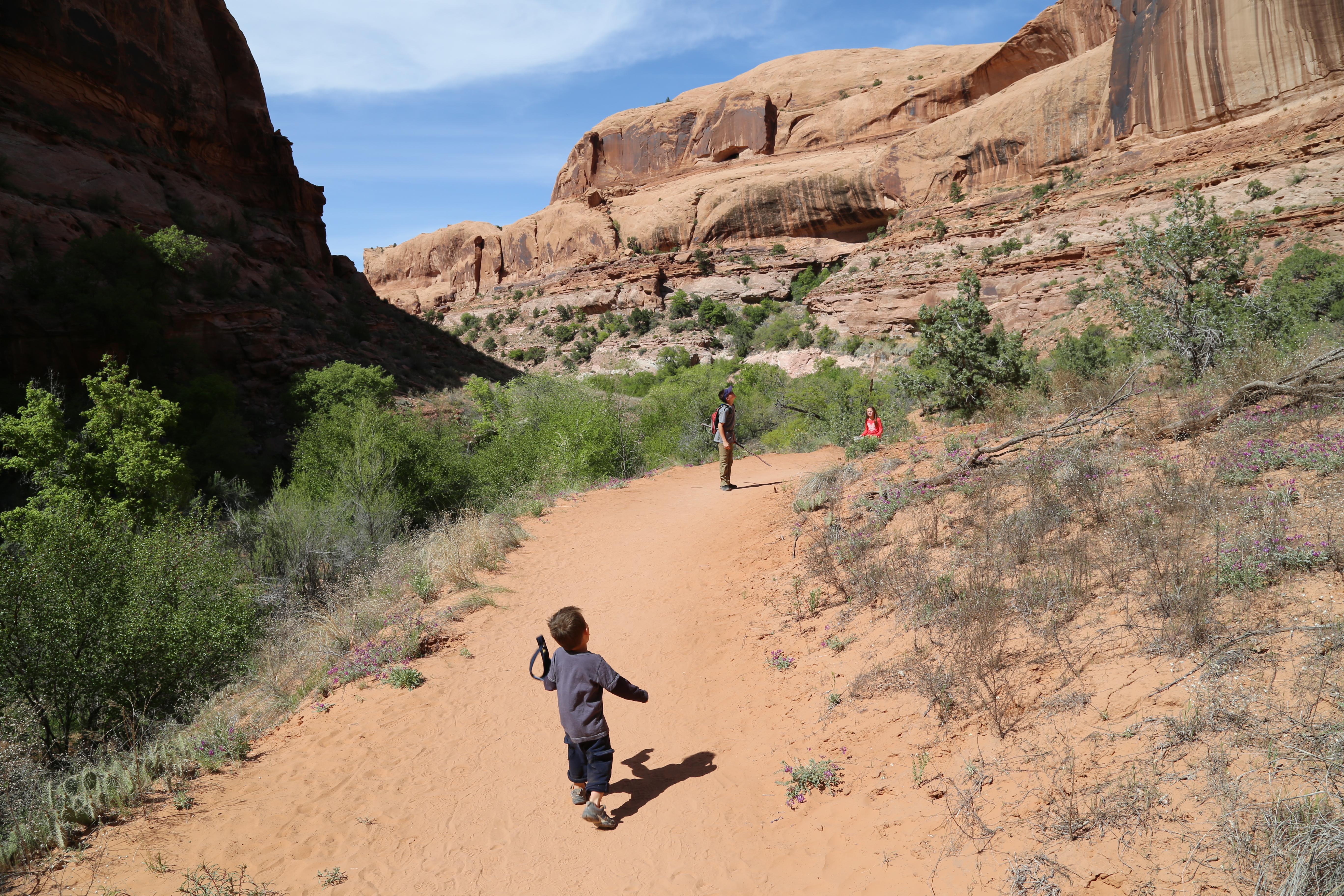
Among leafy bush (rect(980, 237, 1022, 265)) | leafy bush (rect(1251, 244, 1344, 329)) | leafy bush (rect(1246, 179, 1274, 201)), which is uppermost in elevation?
leafy bush (rect(980, 237, 1022, 265))

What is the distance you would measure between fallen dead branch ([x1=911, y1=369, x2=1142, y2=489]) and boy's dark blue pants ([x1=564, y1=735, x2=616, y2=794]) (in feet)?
14.7

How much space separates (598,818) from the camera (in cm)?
367

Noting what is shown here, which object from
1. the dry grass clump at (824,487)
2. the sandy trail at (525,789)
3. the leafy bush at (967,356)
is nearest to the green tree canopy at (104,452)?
the sandy trail at (525,789)

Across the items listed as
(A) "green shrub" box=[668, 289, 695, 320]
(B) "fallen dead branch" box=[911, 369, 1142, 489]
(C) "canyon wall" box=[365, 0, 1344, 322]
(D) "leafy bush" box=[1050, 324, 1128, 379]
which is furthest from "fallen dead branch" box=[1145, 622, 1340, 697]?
(A) "green shrub" box=[668, 289, 695, 320]

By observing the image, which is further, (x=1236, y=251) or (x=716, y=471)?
(x=716, y=471)

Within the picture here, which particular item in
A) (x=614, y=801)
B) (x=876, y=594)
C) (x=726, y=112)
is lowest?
(x=614, y=801)

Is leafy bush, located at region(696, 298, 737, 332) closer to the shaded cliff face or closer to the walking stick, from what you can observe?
the shaded cliff face

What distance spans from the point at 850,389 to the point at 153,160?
29.8 m

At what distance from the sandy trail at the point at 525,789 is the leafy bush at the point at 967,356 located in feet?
27.7

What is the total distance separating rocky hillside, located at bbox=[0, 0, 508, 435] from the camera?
17156 millimetres

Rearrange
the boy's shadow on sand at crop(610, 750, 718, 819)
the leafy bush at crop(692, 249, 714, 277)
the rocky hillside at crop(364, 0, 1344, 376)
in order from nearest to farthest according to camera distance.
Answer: the boy's shadow on sand at crop(610, 750, 718, 819) < the rocky hillside at crop(364, 0, 1344, 376) < the leafy bush at crop(692, 249, 714, 277)

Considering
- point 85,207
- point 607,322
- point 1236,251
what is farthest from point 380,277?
point 1236,251

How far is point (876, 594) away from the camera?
524 cm

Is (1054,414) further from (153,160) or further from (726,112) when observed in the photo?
(726,112)
